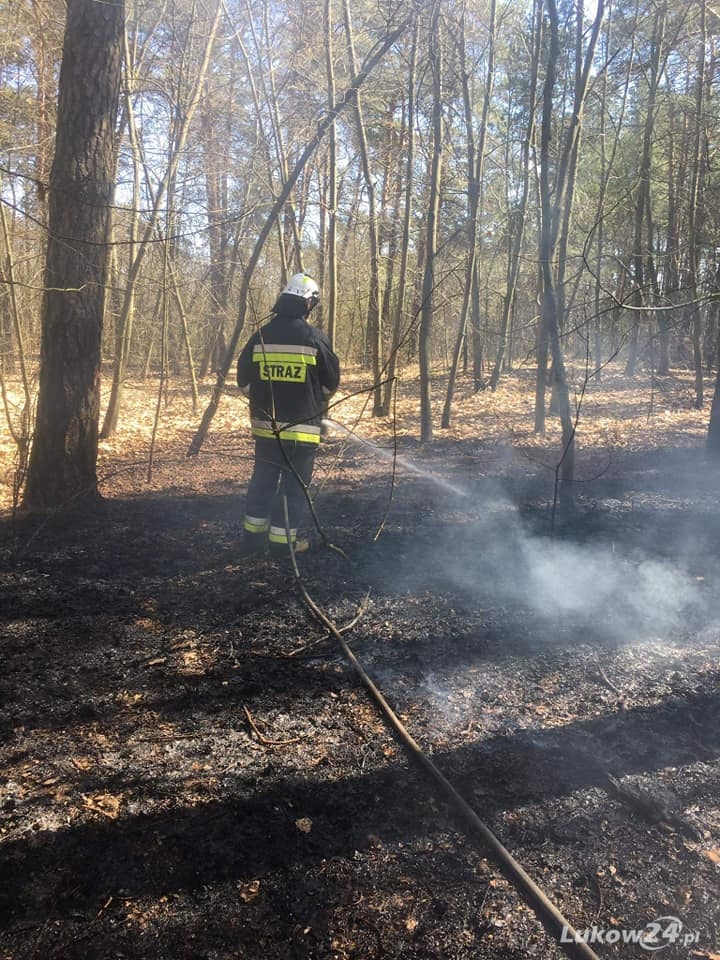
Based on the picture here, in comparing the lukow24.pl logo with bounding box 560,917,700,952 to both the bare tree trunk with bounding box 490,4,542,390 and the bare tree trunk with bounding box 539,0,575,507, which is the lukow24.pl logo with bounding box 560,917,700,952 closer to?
the bare tree trunk with bounding box 539,0,575,507

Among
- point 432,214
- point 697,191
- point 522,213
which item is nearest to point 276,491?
point 432,214

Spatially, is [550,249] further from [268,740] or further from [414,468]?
[268,740]

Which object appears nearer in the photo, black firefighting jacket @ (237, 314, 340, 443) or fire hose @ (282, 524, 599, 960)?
fire hose @ (282, 524, 599, 960)

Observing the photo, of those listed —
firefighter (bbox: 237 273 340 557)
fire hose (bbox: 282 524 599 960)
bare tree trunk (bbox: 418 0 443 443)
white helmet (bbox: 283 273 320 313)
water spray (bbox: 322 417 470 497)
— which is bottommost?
fire hose (bbox: 282 524 599 960)

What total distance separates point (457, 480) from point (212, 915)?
6850 mm

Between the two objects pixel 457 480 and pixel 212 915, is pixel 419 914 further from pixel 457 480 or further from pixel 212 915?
pixel 457 480

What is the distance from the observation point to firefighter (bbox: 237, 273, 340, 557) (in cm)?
499

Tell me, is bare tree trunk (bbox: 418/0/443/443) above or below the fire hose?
above

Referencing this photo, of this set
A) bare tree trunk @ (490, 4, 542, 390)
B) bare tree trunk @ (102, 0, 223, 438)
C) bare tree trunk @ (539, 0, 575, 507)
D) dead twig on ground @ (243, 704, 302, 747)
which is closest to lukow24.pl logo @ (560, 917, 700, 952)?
dead twig on ground @ (243, 704, 302, 747)

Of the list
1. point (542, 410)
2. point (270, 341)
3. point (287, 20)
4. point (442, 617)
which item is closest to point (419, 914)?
point (442, 617)

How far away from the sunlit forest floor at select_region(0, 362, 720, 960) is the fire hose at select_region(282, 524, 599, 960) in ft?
0.14

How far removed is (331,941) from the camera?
74.5 inches

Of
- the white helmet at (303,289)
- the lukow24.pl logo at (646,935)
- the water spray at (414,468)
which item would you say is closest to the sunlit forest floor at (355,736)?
the lukow24.pl logo at (646,935)

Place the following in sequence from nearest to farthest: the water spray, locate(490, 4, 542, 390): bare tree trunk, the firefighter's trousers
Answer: the firefighter's trousers → the water spray → locate(490, 4, 542, 390): bare tree trunk
